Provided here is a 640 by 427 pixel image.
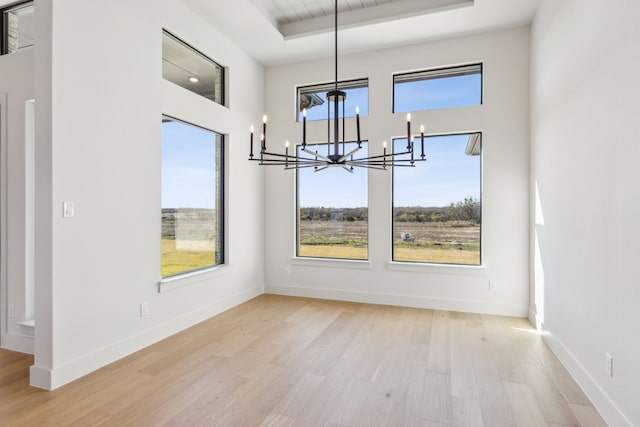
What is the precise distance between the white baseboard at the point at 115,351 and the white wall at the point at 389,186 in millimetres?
1388

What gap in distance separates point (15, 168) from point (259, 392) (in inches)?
112

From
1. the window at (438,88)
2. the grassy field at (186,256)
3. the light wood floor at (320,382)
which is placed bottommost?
the light wood floor at (320,382)

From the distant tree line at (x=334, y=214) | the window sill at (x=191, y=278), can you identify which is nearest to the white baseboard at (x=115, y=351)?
the window sill at (x=191, y=278)

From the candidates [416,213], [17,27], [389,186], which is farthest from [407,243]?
[17,27]

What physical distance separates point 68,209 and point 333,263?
3218mm

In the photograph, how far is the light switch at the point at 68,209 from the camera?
103 inches

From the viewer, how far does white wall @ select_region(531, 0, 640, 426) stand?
1954 mm

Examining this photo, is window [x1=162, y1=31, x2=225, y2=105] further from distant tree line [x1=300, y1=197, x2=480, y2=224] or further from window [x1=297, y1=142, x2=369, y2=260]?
distant tree line [x1=300, y1=197, x2=480, y2=224]

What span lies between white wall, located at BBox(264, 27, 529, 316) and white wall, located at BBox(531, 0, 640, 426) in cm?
65

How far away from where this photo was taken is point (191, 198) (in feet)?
13.4

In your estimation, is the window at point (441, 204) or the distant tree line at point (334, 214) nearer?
the window at point (441, 204)

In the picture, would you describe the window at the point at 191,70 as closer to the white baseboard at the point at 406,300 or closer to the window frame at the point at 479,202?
the window frame at the point at 479,202

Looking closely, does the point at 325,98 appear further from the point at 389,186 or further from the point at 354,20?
the point at 389,186

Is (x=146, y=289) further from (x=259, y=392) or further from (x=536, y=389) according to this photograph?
(x=536, y=389)
